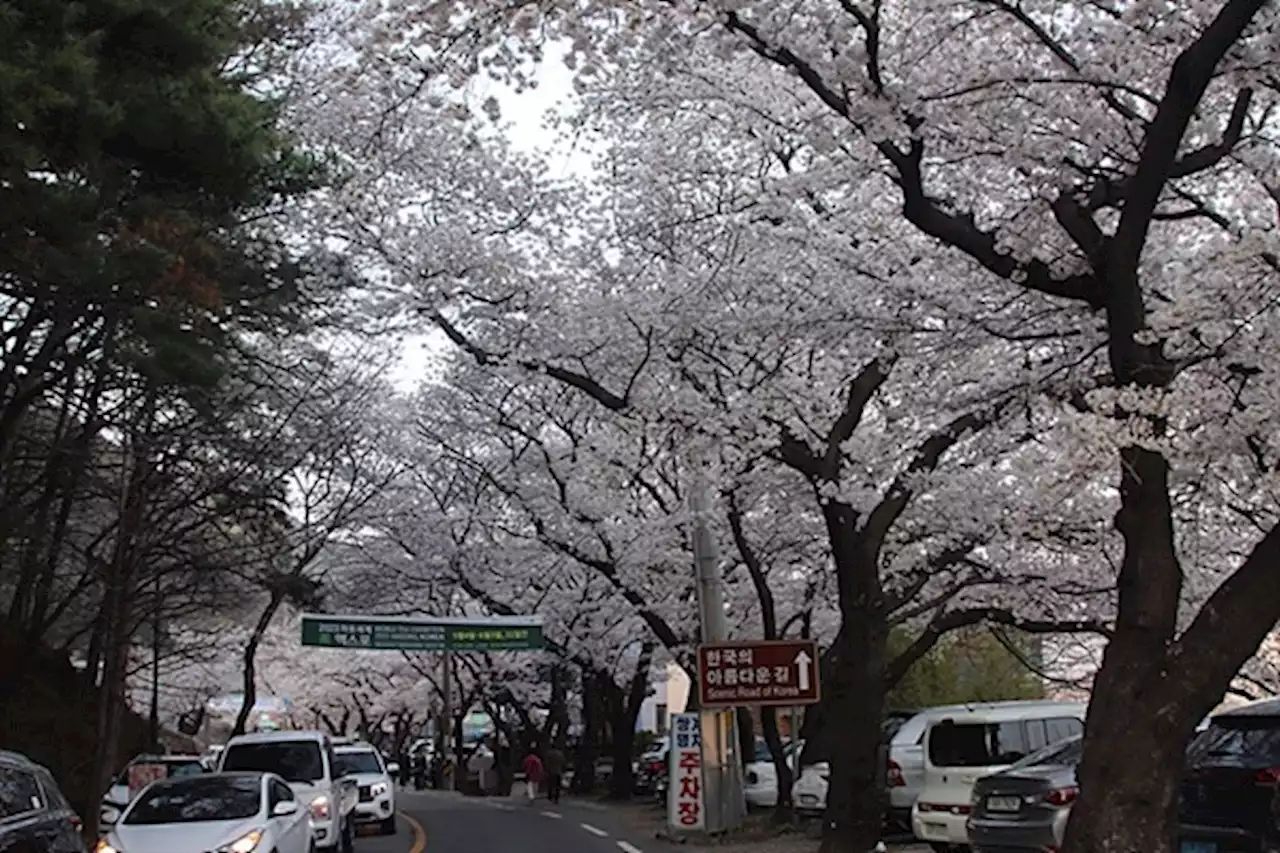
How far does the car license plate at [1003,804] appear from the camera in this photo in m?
13.6

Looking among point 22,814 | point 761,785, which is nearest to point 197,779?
point 22,814

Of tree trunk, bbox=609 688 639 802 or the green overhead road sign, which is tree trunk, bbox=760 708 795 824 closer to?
the green overhead road sign

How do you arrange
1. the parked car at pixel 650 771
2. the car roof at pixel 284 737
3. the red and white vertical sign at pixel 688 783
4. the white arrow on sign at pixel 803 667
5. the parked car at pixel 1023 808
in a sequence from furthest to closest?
the parked car at pixel 650 771, the red and white vertical sign at pixel 688 783, the car roof at pixel 284 737, the white arrow on sign at pixel 803 667, the parked car at pixel 1023 808

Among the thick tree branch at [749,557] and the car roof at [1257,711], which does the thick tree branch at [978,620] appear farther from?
the car roof at [1257,711]

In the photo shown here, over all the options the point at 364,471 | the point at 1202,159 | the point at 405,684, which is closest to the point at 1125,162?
the point at 1202,159

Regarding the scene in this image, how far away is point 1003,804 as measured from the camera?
13750 millimetres

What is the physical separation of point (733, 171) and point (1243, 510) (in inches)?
283

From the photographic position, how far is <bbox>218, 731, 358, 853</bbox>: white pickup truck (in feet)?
62.4

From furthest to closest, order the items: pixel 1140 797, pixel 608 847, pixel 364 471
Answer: pixel 364 471
pixel 608 847
pixel 1140 797

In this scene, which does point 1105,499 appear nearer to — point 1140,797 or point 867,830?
point 867,830

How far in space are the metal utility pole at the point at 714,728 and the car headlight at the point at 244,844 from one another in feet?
29.4

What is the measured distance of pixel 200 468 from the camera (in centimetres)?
2175

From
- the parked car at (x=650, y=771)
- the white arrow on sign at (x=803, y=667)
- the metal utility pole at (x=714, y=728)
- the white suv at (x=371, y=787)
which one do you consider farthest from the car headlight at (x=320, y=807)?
the parked car at (x=650, y=771)

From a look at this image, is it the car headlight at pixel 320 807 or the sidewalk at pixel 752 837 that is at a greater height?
the car headlight at pixel 320 807
